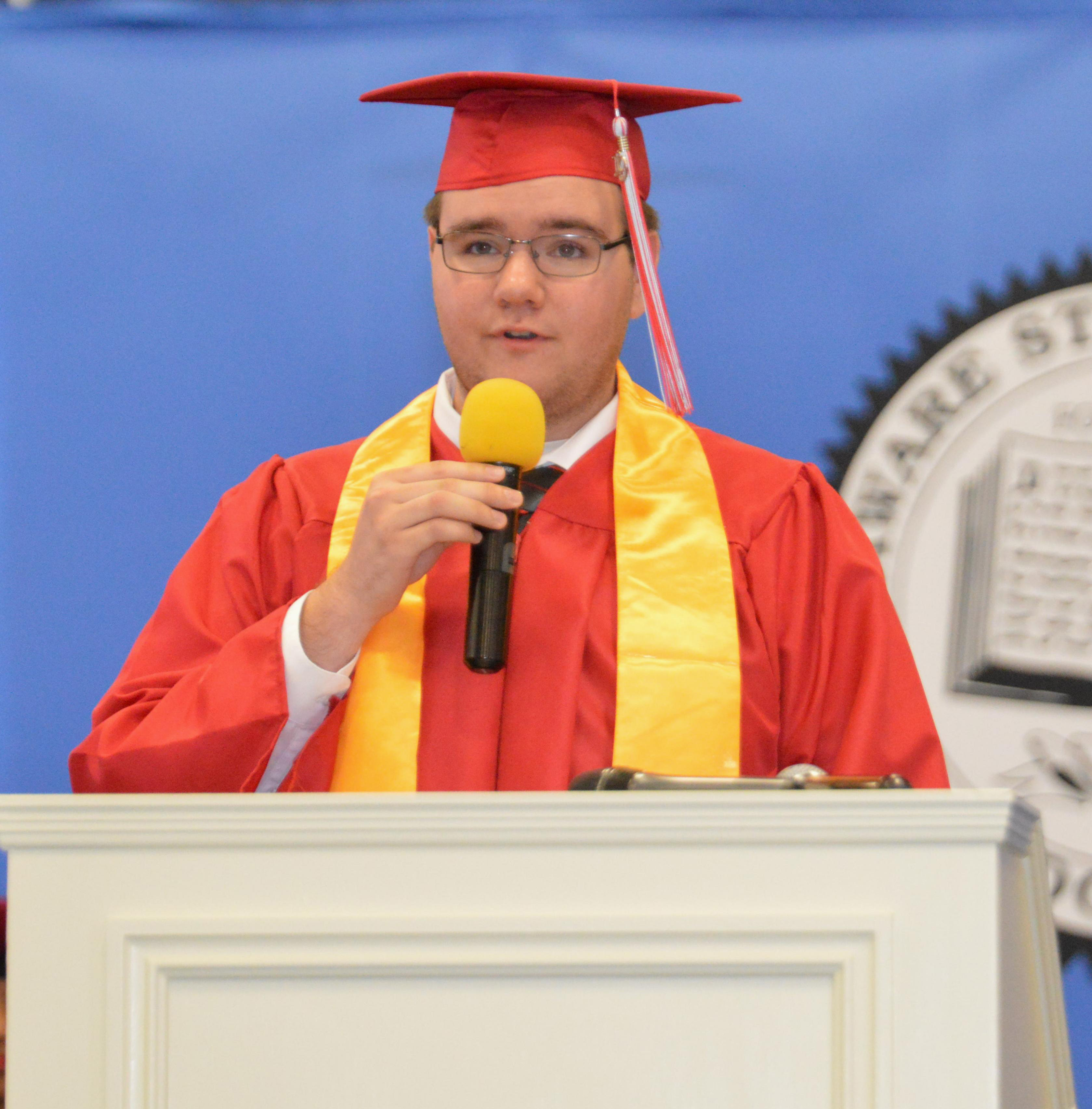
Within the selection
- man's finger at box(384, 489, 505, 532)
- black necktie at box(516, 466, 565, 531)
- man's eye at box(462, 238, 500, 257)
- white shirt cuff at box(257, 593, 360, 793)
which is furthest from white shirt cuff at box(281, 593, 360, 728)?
man's eye at box(462, 238, 500, 257)

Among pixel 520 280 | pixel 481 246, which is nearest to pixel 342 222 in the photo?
pixel 481 246

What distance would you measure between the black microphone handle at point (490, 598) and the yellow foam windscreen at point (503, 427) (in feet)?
0.45

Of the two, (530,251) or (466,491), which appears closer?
(466,491)

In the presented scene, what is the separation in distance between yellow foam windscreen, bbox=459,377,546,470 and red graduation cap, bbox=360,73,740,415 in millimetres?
517

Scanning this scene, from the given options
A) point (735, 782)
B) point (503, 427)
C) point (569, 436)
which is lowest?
point (735, 782)

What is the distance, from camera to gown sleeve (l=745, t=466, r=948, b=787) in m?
1.98

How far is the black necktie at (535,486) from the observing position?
2.13 meters

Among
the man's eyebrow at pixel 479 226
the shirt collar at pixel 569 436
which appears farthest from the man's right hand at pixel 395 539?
the man's eyebrow at pixel 479 226

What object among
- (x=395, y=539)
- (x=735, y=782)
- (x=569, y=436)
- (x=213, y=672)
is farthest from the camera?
(x=569, y=436)

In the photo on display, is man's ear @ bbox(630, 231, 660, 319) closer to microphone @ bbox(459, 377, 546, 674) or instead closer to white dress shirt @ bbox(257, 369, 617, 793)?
white dress shirt @ bbox(257, 369, 617, 793)

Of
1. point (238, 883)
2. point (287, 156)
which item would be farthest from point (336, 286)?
point (238, 883)

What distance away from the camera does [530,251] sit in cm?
212

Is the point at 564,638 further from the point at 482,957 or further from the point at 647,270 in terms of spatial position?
the point at 482,957

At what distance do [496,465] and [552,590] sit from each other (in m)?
0.46
